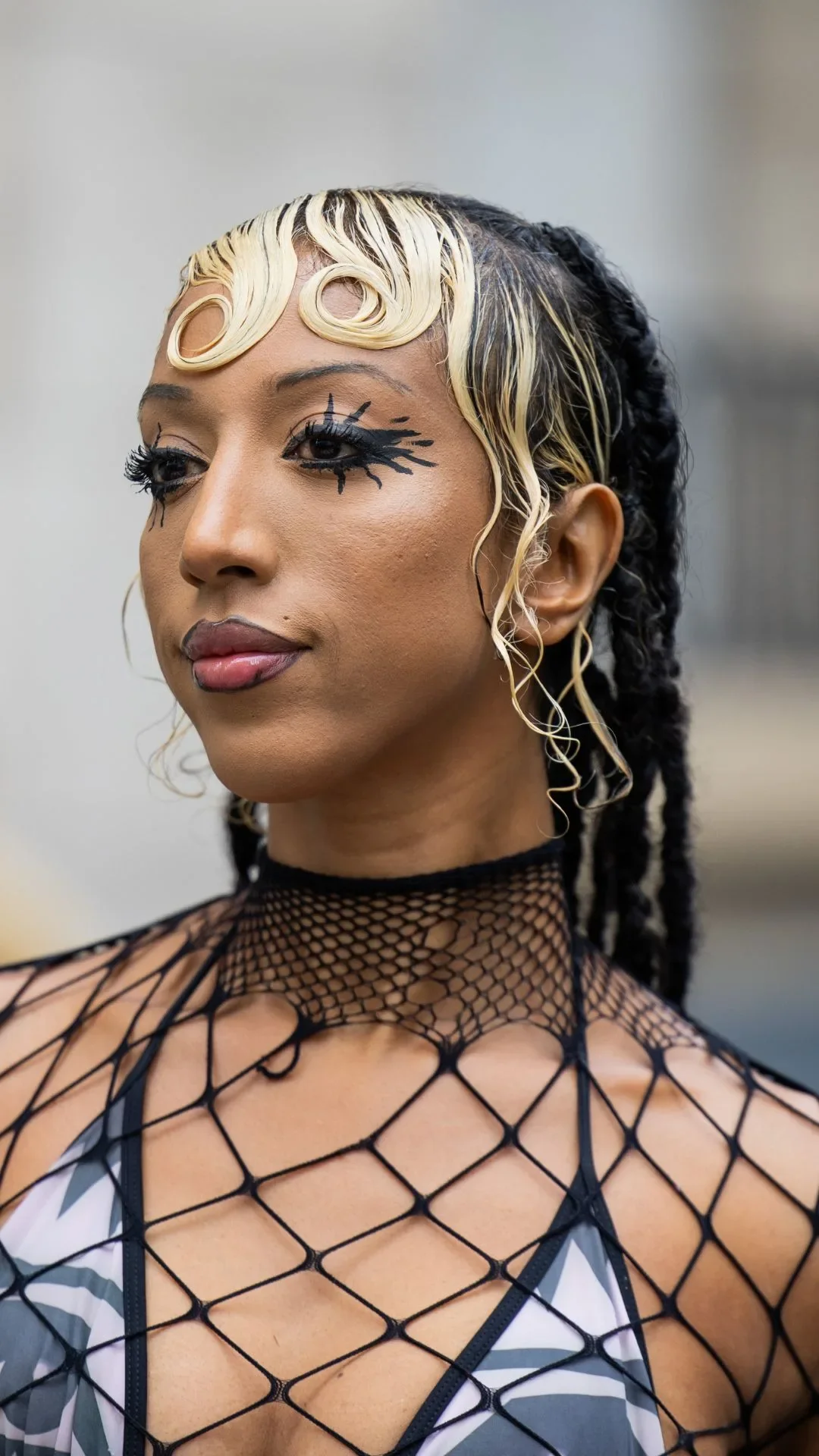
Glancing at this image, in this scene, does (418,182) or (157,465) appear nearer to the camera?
(157,465)

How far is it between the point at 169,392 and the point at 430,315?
0.21 metres

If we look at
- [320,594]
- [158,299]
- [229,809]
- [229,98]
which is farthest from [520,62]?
[320,594]

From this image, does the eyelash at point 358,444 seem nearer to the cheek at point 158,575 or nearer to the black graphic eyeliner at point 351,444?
the black graphic eyeliner at point 351,444

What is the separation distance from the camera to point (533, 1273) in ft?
3.59

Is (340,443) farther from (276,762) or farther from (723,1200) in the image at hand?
(723,1200)

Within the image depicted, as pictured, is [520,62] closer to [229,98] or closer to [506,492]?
[229,98]

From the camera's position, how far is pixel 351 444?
1115 millimetres

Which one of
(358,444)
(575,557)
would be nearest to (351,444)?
(358,444)

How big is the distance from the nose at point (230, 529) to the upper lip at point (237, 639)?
36mm

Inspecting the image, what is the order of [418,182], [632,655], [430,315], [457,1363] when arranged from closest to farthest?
1. [457,1363]
2. [430,315]
3. [632,655]
4. [418,182]

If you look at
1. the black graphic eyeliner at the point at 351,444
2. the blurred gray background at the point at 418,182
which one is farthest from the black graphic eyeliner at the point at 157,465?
the blurred gray background at the point at 418,182

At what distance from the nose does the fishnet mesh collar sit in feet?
0.97

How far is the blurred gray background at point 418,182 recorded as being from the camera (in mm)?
2291

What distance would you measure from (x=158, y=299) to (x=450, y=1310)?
67.0 inches
